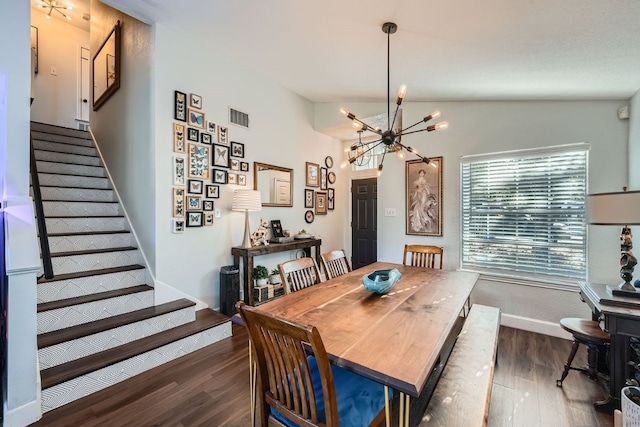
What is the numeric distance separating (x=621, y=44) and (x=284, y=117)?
3.54 meters

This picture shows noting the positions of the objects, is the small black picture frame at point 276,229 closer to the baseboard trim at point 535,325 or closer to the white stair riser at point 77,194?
the white stair riser at point 77,194

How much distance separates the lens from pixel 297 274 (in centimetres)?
230

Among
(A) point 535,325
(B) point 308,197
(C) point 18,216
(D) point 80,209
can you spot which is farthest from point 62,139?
(A) point 535,325

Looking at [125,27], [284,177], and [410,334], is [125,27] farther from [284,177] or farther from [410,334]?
[410,334]

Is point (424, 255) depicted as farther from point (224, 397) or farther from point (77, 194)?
point (77, 194)

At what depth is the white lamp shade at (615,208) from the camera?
1.81 meters

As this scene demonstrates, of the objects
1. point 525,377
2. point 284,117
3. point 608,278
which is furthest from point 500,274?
point 284,117

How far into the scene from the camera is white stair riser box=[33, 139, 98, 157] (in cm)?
392

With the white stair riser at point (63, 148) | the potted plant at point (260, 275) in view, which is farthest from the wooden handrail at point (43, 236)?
the white stair riser at point (63, 148)

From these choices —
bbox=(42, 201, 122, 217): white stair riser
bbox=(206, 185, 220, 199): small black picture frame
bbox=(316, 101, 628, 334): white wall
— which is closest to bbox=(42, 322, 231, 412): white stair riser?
bbox=(206, 185, 220, 199): small black picture frame

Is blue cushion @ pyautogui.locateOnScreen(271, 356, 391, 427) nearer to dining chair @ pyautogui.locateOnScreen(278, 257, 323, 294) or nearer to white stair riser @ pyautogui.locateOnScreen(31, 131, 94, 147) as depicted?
dining chair @ pyautogui.locateOnScreen(278, 257, 323, 294)

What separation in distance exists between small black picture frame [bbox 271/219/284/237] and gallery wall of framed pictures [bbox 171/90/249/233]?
89 centimetres

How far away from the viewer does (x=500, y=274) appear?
341cm

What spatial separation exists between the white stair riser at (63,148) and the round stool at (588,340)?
6040 millimetres
